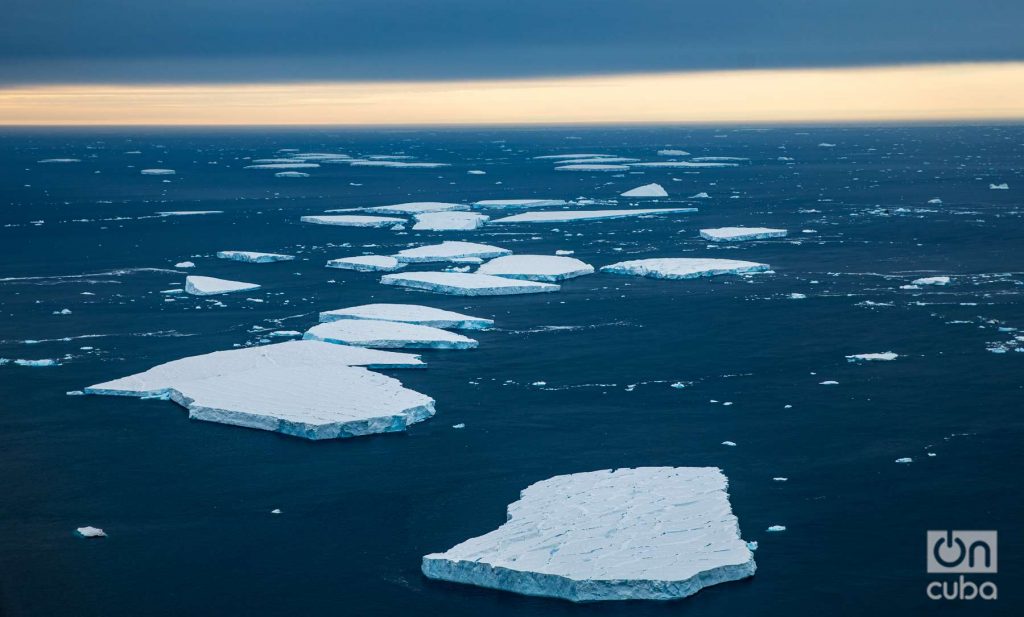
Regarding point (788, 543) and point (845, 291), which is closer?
point (788, 543)

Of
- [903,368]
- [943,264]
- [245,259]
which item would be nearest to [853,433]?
[903,368]

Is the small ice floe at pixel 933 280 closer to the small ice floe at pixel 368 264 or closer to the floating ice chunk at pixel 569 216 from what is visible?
the small ice floe at pixel 368 264

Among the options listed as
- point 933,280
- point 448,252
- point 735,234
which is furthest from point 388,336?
point 735,234

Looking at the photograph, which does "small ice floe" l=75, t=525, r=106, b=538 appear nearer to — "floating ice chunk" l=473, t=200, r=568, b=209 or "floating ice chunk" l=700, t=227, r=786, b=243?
"floating ice chunk" l=700, t=227, r=786, b=243

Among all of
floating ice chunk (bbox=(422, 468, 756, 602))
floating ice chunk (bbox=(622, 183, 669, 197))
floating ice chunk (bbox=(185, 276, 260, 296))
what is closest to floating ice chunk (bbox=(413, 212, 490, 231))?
floating ice chunk (bbox=(622, 183, 669, 197))

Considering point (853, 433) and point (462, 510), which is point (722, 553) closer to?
point (462, 510)

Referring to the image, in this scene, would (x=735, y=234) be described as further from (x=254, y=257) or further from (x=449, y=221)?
(x=254, y=257)
